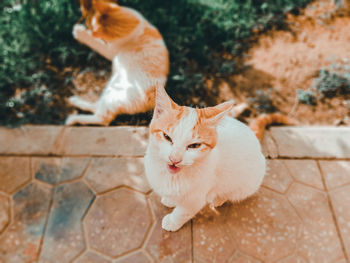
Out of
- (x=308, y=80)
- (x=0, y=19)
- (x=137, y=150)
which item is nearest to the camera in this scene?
(x=137, y=150)

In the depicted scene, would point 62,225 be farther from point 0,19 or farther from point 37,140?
point 0,19

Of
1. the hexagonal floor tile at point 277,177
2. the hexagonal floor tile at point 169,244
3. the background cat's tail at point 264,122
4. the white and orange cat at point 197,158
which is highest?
the white and orange cat at point 197,158

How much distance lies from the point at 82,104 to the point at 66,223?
3.70 feet

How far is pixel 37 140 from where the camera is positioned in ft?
7.14

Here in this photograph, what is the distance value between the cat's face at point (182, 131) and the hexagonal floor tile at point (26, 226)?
1234 millimetres

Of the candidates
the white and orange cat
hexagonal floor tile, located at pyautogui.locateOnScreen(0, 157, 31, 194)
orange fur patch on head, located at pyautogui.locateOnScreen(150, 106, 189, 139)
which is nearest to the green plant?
the white and orange cat

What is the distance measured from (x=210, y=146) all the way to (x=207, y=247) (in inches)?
34.3

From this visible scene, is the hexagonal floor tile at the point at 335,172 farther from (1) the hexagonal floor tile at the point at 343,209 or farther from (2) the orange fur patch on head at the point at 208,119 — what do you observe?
(2) the orange fur patch on head at the point at 208,119

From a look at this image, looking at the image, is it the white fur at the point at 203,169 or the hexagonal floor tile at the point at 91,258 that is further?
the hexagonal floor tile at the point at 91,258

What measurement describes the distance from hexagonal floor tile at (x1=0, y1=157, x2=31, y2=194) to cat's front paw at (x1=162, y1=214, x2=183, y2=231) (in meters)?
1.16

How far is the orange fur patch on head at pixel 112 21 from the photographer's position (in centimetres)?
192

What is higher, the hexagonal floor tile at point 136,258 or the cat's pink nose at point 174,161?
the cat's pink nose at point 174,161

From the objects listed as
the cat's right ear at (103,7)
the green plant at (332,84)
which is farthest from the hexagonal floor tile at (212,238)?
the cat's right ear at (103,7)

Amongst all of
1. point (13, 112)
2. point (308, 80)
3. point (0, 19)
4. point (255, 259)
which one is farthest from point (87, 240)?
point (0, 19)
